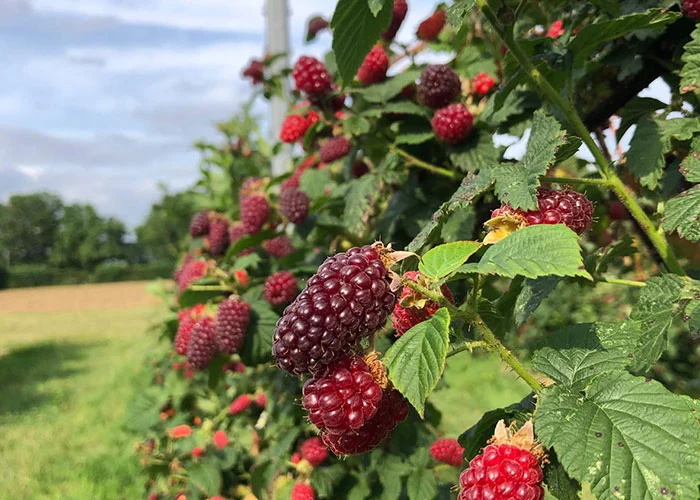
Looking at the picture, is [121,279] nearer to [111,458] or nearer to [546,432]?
[111,458]

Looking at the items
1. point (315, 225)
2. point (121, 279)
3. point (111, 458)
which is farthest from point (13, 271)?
point (315, 225)

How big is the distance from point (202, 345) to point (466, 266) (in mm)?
1149

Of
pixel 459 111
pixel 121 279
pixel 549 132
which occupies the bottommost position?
pixel 121 279

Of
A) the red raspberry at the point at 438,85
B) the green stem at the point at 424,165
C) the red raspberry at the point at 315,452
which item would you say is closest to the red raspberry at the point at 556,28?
the red raspberry at the point at 438,85

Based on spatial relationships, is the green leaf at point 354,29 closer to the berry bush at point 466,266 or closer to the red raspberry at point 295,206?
the berry bush at point 466,266

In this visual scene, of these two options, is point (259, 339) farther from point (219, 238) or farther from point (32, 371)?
point (32, 371)

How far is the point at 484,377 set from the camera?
247 inches

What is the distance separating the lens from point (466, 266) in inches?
24.4

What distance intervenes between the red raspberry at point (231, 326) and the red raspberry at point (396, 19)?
2.87 ft

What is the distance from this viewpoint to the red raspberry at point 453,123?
1.31 metres

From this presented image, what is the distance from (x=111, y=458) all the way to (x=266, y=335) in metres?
3.87

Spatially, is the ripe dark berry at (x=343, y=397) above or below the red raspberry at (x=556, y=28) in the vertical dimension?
below

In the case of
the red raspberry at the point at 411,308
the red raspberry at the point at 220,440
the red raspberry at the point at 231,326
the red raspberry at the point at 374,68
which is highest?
the red raspberry at the point at 374,68

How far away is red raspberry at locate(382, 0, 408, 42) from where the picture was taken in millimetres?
1617
